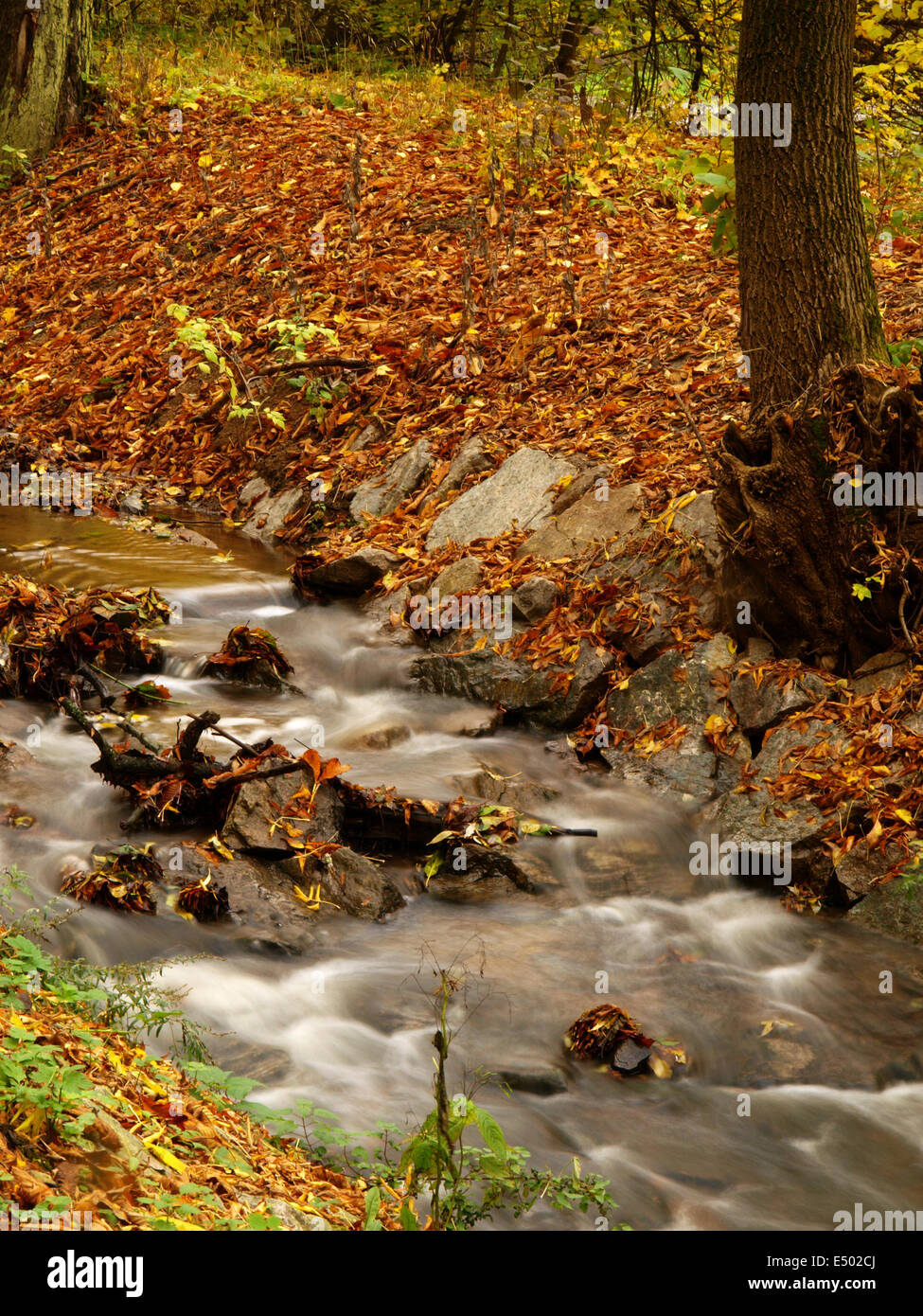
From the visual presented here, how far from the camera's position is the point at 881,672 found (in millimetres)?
5914

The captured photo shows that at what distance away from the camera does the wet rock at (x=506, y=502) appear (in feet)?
26.2

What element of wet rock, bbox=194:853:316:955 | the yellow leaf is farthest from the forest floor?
the yellow leaf

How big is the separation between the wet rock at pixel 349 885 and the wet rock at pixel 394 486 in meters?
4.05

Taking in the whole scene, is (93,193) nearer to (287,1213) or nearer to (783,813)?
(783,813)

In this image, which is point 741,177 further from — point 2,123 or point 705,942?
point 2,123

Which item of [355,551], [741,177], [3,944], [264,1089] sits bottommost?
[264,1089]

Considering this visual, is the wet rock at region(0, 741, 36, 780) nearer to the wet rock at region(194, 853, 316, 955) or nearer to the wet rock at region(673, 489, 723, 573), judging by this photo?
the wet rock at region(194, 853, 316, 955)

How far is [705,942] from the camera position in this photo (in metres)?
A: 5.46

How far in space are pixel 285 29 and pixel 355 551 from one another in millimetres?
13877

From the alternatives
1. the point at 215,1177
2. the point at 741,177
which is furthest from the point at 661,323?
the point at 215,1177

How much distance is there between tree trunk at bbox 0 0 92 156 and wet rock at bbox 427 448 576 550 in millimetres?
10454

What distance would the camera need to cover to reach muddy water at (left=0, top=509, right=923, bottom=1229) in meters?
4.13

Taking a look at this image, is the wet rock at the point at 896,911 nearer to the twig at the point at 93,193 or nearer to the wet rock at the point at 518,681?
the wet rock at the point at 518,681

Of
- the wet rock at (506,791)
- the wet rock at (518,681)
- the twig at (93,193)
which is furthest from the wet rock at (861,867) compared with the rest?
the twig at (93,193)
